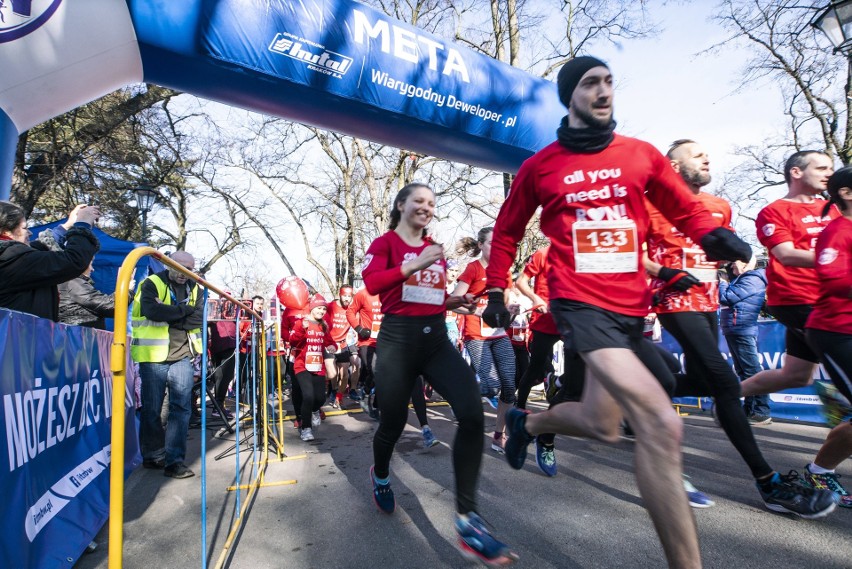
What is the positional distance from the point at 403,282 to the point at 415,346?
359mm

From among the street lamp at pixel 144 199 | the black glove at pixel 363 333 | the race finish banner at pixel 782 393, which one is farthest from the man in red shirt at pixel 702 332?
the street lamp at pixel 144 199

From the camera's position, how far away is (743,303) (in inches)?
247

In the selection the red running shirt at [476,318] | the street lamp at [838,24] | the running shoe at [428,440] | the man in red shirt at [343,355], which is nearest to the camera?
the red running shirt at [476,318]

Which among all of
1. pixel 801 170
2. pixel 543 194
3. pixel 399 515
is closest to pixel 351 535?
pixel 399 515

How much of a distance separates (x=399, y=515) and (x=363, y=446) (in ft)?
7.97

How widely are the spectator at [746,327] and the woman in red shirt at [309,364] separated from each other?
4.90m

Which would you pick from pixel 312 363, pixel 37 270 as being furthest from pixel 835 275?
pixel 312 363

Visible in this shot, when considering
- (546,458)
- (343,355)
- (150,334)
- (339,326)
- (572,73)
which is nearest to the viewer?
(572,73)

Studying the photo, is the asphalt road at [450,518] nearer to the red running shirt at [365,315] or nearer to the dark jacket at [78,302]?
the dark jacket at [78,302]

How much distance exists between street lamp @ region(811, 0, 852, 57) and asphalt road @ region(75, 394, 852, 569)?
15.4 feet

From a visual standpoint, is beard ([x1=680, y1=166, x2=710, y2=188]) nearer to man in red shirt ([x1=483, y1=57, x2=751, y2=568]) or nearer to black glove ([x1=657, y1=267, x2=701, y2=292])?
black glove ([x1=657, y1=267, x2=701, y2=292])

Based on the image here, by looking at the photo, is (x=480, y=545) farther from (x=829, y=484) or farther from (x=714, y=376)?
(x=829, y=484)

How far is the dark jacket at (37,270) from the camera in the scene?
2.96 m

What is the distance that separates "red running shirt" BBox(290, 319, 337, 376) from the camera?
657 cm
